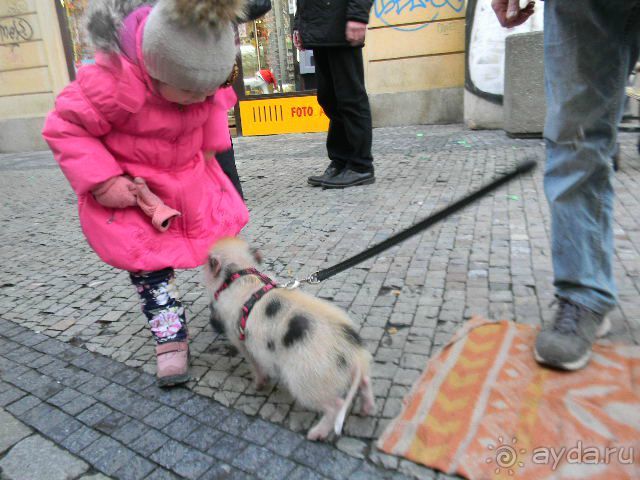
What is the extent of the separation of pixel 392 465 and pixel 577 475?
1.79ft

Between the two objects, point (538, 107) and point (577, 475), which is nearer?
point (577, 475)

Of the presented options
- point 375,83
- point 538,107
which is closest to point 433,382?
point 538,107

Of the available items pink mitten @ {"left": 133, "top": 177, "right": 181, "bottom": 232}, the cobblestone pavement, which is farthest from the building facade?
pink mitten @ {"left": 133, "top": 177, "right": 181, "bottom": 232}

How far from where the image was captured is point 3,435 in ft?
Answer: 6.49

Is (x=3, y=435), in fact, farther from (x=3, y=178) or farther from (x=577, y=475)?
(x=3, y=178)

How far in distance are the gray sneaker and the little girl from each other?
1456mm

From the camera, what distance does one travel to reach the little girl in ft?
5.88

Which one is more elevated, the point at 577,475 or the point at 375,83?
the point at 375,83

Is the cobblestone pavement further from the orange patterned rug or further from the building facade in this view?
the building facade

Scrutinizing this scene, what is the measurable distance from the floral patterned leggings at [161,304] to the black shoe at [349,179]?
10.1 feet

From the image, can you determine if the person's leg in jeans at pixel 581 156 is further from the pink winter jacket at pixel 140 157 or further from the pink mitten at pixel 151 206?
the pink mitten at pixel 151 206

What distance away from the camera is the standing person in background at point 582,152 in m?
1.90

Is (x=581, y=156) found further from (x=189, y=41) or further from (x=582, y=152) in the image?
(x=189, y=41)

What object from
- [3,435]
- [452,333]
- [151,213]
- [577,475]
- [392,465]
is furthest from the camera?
[452,333]
